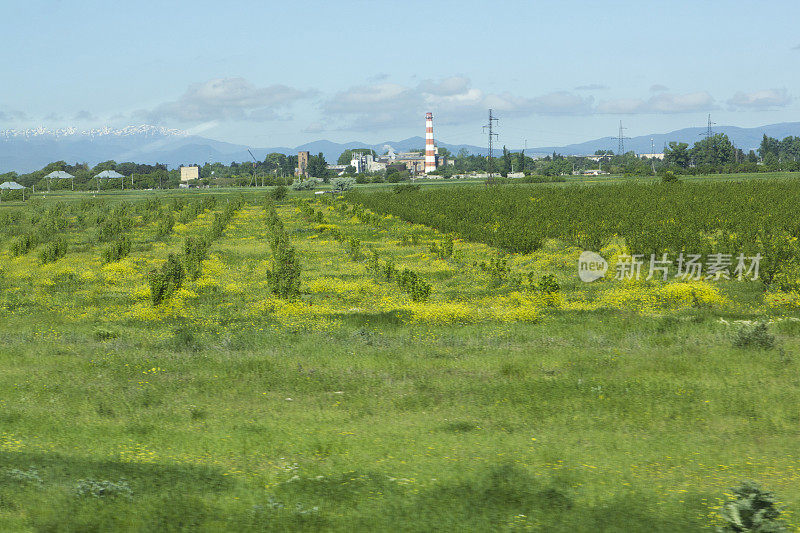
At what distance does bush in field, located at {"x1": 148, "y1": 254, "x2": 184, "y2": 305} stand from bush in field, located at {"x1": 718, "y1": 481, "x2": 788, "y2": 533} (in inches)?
667

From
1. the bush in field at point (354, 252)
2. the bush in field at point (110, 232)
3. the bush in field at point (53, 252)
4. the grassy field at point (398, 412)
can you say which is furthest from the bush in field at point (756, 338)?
the bush in field at point (110, 232)

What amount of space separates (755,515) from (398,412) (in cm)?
515

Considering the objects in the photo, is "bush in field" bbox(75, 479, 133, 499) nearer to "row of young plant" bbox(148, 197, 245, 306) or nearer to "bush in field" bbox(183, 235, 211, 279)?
"row of young plant" bbox(148, 197, 245, 306)

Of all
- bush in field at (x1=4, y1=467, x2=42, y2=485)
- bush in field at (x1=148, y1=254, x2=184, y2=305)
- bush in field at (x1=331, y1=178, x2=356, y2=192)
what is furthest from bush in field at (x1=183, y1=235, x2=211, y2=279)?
bush in field at (x1=331, y1=178, x2=356, y2=192)

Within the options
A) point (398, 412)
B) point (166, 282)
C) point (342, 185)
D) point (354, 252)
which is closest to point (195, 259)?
point (166, 282)

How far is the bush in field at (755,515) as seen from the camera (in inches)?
244

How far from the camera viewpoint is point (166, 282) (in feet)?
69.3

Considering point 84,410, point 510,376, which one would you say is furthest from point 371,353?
point 84,410

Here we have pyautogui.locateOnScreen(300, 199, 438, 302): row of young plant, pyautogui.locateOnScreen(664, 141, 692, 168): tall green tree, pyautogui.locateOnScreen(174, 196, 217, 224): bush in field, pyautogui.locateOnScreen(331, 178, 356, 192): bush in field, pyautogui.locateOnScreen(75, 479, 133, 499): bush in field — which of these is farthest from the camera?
pyautogui.locateOnScreen(664, 141, 692, 168): tall green tree

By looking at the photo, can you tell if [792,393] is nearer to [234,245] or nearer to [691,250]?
[691,250]

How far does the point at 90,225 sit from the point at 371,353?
48557 mm

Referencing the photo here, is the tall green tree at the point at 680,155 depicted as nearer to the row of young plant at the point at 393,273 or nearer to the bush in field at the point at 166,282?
the row of young plant at the point at 393,273

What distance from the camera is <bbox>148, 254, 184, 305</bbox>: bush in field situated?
1972 cm

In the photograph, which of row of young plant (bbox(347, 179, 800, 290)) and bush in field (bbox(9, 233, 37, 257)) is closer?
row of young plant (bbox(347, 179, 800, 290))
